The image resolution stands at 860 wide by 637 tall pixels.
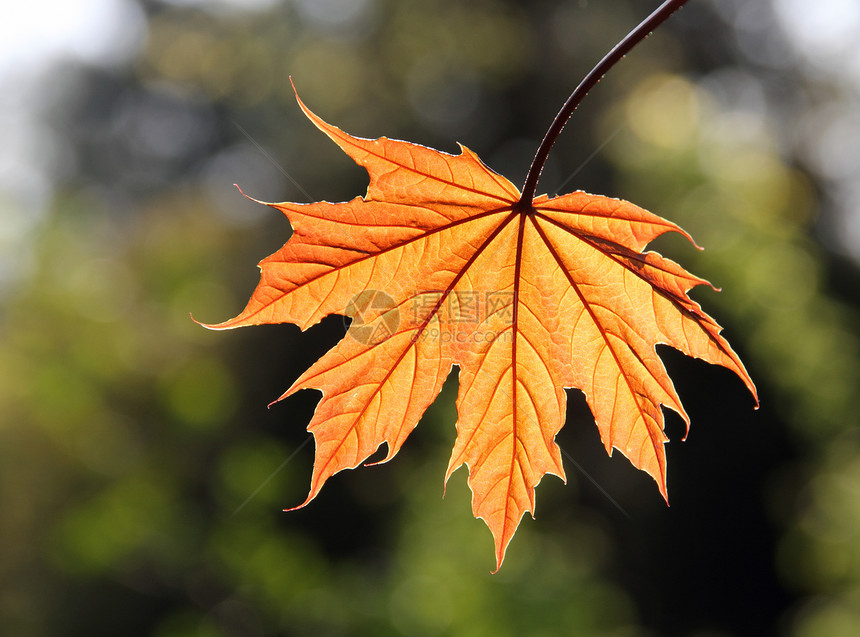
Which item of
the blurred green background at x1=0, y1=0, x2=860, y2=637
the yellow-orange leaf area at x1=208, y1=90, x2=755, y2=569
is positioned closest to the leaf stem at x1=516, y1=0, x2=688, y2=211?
the yellow-orange leaf area at x1=208, y1=90, x2=755, y2=569

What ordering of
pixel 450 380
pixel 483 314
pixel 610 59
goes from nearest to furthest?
pixel 610 59 → pixel 483 314 → pixel 450 380

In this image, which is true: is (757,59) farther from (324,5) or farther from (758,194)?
(324,5)

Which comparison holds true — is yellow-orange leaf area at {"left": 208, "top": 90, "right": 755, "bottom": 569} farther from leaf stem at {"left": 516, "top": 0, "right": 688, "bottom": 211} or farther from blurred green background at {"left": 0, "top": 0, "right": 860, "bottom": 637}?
blurred green background at {"left": 0, "top": 0, "right": 860, "bottom": 637}

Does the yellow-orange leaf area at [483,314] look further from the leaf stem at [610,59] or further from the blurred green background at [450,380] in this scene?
the blurred green background at [450,380]

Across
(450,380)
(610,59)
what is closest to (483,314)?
(610,59)

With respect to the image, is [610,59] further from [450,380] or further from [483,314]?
[450,380]

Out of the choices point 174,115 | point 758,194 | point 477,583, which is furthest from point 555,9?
point 477,583
